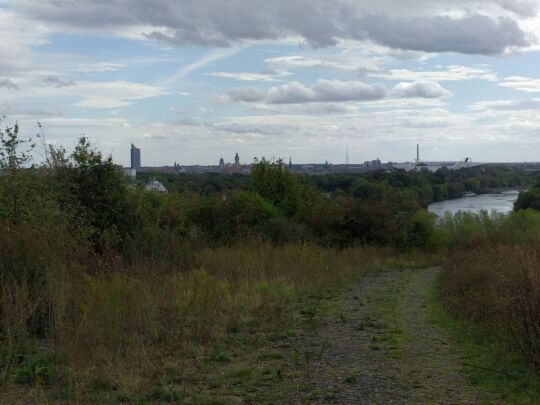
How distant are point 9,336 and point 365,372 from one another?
427 cm

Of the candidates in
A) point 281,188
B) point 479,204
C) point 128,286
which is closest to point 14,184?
point 128,286

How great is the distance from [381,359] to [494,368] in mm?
1454

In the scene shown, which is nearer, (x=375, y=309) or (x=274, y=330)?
(x=274, y=330)

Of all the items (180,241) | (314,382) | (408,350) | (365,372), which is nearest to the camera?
(314,382)

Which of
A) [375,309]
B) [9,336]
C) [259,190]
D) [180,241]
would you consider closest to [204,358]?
[9,336]

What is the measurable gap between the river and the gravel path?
32622mm

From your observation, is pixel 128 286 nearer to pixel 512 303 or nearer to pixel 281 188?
pixel 512 303

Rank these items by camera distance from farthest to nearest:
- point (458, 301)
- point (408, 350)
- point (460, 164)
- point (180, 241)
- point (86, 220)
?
point (460, 164)
point (180, 241)
point (86, 220)
point (458, 301)
point (408, 350)

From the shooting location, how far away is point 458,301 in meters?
13.9

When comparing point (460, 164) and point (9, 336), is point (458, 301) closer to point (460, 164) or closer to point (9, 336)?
point (9, 336)

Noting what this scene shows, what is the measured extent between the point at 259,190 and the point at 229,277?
22.0 metres

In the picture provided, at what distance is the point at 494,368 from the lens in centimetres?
862

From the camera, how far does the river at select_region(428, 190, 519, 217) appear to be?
4656cm

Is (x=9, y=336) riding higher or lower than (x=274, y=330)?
higher
